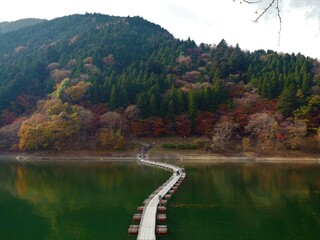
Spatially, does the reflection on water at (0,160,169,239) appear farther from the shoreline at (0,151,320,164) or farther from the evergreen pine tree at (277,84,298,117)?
the evergreen pine tree at (277,84,298,117)

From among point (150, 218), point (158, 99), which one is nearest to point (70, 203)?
point (150, 218)

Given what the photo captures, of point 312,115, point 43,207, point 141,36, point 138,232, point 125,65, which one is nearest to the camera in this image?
point 138,232

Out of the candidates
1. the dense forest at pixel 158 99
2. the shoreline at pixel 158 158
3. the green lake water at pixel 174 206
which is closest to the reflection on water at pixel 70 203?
the green lake water at pixel 174 206

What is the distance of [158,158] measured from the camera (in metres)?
55.4

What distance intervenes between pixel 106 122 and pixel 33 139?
1232 cm

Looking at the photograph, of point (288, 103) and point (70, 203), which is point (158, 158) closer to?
point (288, 103)

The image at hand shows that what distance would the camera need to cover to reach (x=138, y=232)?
581 inches

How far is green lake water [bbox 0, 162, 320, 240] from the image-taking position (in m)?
15.9

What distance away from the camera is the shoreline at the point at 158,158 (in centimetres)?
5128

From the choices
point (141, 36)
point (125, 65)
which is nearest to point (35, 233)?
point (125, 65)

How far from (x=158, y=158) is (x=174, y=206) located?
111 ft

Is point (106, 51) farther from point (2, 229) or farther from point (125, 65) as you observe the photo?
point (2, 229)

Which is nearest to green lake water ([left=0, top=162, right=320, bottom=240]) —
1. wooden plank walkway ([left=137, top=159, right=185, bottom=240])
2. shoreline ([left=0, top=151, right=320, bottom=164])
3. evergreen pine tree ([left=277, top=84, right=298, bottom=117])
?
wooden plank walkway ([left=137, top=159, right=185, bottom=240])

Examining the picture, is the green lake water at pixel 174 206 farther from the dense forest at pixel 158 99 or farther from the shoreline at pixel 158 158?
the dense forest at pixel 158 99
